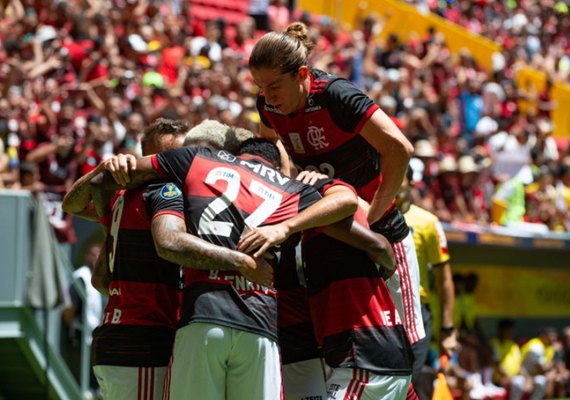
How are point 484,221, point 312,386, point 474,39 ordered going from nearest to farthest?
1. point 312,386
2. point 484,221
3. point 474,39

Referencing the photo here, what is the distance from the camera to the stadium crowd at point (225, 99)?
12.1 m

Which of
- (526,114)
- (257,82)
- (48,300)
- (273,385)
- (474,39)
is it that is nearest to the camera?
(273,385)

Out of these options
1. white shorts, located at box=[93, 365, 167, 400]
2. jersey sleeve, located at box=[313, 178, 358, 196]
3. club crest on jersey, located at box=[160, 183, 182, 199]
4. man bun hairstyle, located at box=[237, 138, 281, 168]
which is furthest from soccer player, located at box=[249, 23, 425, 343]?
white shorts, located at box=[93, 365, 167, 400]

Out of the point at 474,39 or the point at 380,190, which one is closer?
A: the point at 380,190

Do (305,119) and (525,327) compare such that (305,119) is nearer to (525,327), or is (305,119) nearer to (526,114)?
(525,327)

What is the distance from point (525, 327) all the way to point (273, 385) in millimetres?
13414

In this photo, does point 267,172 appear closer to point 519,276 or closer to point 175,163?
point 175,163

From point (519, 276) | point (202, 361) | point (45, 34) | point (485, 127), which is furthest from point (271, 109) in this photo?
point (485, 127)

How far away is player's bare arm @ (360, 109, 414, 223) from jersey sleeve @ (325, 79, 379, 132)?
36 mm

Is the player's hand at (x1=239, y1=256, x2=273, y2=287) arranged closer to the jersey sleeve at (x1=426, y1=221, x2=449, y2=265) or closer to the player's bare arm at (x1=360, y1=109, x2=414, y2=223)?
the player's bare arm at (x1=360, y1=109, x2=414, y2=223)

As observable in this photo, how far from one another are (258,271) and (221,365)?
17.0 inches

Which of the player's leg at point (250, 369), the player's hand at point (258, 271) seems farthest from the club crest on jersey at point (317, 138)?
the player's leg at point (250, 369)

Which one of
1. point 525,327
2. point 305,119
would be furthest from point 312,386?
point 525,327

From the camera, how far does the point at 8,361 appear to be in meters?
11.2
